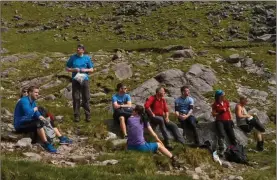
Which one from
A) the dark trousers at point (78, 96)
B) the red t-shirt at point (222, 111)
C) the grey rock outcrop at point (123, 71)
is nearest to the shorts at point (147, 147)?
the red t-shirt at point (222, 111)

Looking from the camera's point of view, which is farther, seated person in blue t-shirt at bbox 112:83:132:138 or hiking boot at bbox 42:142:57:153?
seated person in blue t-shirt at bbox 112:83:132:138

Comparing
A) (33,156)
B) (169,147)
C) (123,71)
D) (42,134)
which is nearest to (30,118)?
(42,134)

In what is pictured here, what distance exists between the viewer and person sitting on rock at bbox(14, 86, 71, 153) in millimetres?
17891

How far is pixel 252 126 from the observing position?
A: 22641mm

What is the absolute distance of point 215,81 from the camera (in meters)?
31.9

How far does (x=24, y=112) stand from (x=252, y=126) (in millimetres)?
10549

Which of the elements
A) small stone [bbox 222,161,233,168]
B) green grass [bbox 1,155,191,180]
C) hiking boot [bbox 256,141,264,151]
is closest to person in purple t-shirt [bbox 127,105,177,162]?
green grass [bbox 1,155,191,180]

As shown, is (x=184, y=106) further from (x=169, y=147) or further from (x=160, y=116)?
(x=169, y=147)

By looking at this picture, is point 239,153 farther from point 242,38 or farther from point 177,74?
point 242,38

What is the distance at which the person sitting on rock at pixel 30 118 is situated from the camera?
17891mm

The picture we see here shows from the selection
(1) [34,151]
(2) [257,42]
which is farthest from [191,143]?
(2) [257,42]

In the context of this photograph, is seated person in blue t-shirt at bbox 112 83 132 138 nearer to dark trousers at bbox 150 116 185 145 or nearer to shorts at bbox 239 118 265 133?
dark trousers at bbox 150 116 185 145

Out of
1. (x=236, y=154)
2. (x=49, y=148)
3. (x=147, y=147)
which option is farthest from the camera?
(x=236, y=154)

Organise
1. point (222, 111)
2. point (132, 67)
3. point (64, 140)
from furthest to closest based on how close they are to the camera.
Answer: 1. point (132, 67)
2. point (222, 111)
3. point (64, 140)
